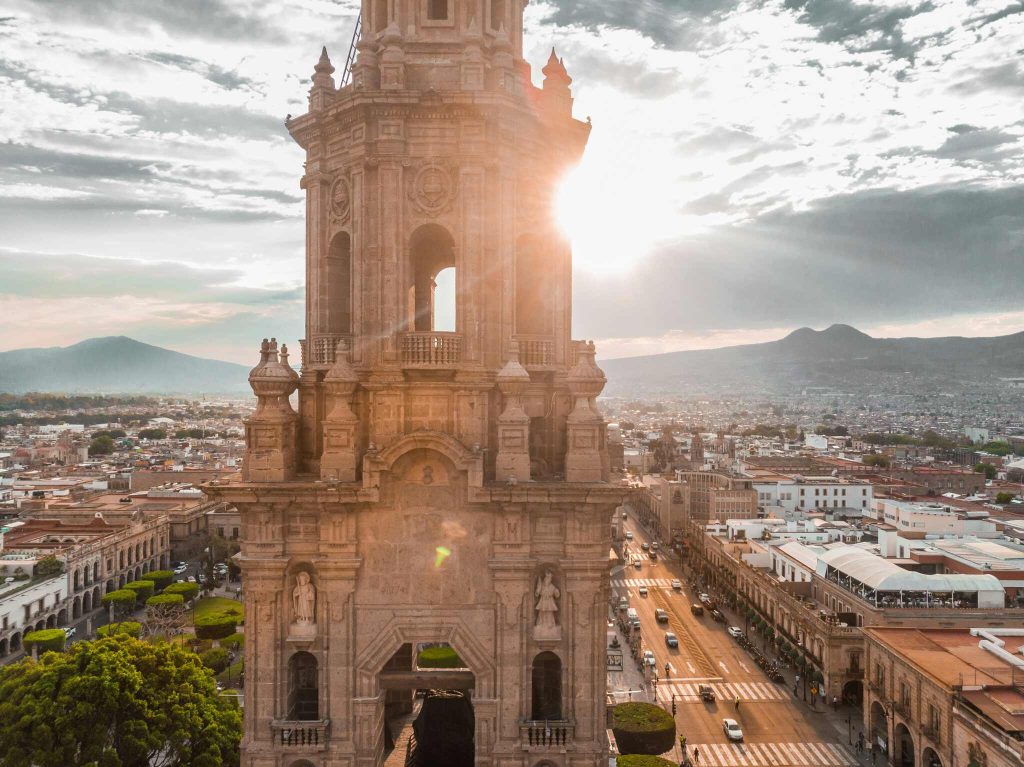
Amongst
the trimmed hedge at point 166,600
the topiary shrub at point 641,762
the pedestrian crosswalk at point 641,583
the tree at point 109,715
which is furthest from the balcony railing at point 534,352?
the pedestrian crosswalk at point 641,583

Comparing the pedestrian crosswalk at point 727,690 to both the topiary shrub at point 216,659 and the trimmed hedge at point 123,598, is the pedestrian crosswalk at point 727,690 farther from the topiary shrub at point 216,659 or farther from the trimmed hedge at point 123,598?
the trimmed hedge at point 123,598

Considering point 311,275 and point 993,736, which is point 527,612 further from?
point 993,736

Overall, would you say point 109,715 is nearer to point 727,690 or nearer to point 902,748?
point 727,690

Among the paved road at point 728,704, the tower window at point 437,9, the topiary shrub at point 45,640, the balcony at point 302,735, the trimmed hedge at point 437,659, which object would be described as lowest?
the paved road at point 728,704


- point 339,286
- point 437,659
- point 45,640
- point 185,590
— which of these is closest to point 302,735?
point 339,286

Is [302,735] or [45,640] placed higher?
[302,735]

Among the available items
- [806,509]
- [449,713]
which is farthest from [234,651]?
[806,509]
